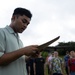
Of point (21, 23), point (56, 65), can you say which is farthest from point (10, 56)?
point (56, 65)

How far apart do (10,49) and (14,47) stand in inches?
1.9

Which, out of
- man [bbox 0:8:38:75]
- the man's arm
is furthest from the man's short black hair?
the man's arm

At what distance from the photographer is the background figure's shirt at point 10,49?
271 cm

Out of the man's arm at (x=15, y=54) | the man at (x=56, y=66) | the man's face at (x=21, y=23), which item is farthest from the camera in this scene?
the man at (x=56, y=66)

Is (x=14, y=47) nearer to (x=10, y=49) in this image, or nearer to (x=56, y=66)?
(x=10, y=49)

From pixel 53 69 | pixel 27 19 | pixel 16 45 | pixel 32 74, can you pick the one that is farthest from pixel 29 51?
pixel 32 74

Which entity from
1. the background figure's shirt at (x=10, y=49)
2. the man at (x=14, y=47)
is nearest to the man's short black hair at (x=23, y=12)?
the man at (x=14, y=47)

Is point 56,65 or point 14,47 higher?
point 14,47

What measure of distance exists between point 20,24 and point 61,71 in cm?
→ 876

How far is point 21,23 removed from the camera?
9.36 ft

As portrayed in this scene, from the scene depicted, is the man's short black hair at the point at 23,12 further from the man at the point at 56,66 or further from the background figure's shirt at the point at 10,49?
the man at the point at 56,66

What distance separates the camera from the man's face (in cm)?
286

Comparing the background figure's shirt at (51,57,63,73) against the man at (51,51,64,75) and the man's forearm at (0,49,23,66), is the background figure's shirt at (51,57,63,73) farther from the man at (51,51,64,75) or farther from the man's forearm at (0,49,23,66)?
the man's forearm at (0,49,23,66)

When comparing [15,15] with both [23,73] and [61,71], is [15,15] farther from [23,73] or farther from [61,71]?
[61,71]
